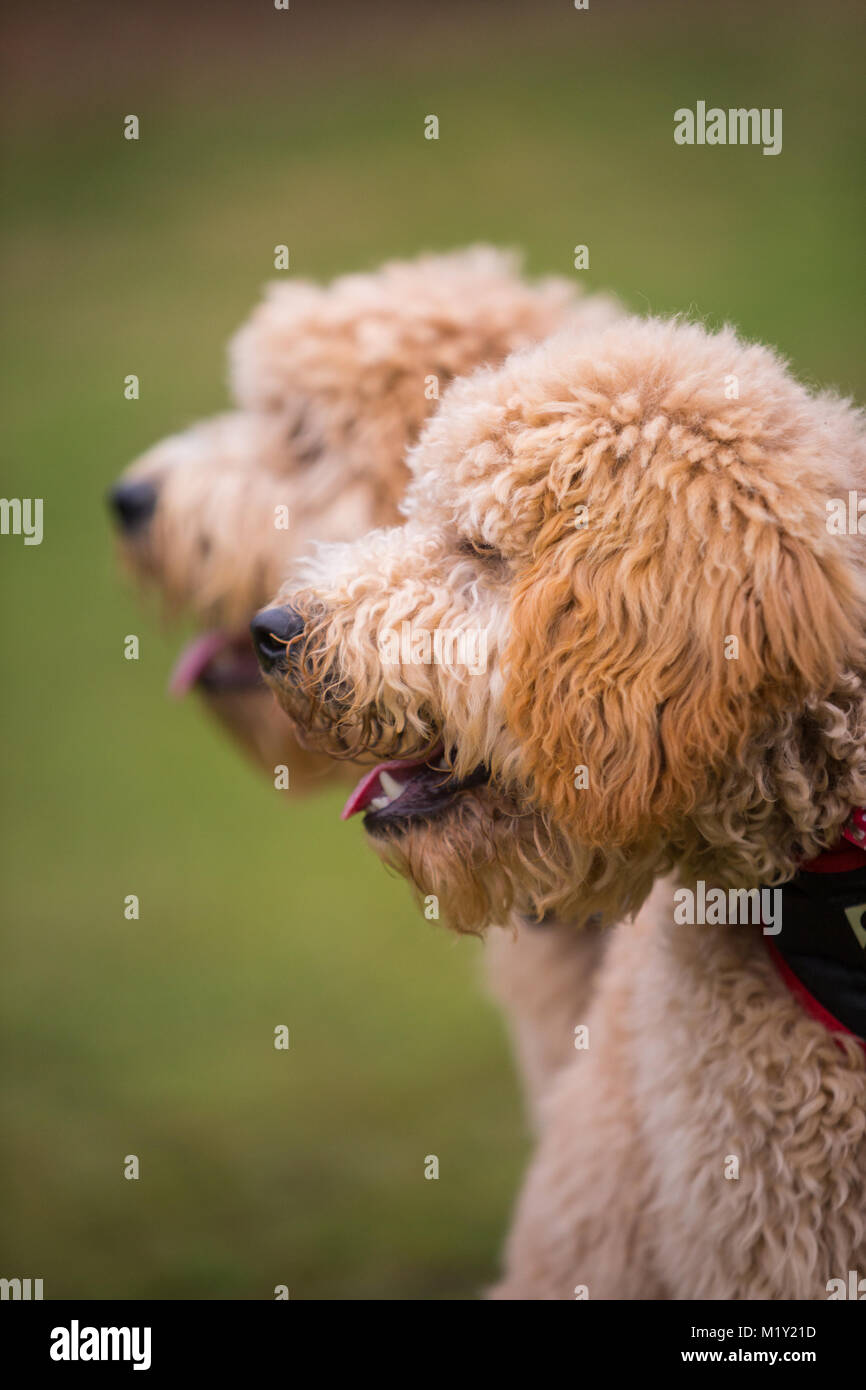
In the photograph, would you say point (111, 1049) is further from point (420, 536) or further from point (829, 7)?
point (829, 7)

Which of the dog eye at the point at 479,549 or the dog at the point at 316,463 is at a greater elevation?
the dog at the point at 316,463

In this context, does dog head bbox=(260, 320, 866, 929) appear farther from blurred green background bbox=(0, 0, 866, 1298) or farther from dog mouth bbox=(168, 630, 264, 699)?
dog mouth bbox=(168, 630, 264, 699)

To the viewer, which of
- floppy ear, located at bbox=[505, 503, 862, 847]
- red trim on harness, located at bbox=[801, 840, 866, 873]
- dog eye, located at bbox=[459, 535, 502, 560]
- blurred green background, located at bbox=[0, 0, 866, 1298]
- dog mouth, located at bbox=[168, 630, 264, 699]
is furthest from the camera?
blurred green background, located at bbox=[0, 0, 866, 1298]

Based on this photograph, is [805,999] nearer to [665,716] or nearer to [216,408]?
[665,716]

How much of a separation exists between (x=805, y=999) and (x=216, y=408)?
32.1 feet

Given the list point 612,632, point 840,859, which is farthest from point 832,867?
point 612,632

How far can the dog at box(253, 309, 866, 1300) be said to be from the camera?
185cm

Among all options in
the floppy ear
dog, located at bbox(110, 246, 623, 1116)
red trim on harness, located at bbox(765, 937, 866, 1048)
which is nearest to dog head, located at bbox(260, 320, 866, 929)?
the floppy ear

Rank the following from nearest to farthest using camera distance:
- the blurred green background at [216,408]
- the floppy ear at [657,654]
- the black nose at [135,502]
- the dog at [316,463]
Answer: the floppy ear at [657,654], the dog at [316,463], the black nose at [135,502], the blurred green background at [216,408]

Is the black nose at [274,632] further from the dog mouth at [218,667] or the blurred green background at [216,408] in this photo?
the dog mouth at [218,667]

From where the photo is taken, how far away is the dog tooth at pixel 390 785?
88.6 inches

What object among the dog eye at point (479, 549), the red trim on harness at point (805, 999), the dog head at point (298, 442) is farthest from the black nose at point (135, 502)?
the red trim on harness at point (805, 999)

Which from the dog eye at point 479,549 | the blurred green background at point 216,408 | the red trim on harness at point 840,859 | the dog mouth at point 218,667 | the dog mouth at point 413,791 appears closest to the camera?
the red trim on harness at point 840,859

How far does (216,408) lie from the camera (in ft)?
35.9
